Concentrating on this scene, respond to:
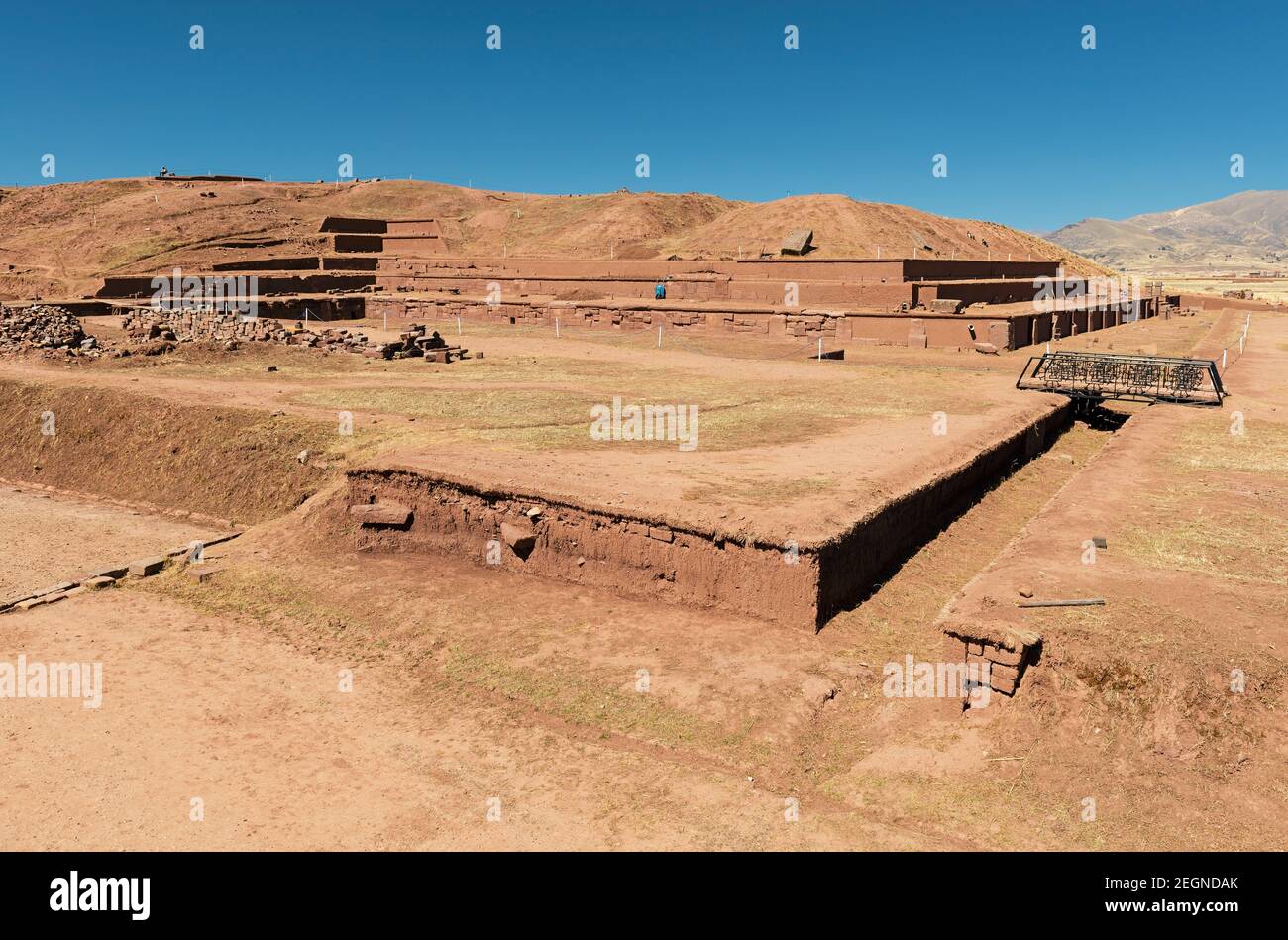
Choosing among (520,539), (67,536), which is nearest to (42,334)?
(67,536)

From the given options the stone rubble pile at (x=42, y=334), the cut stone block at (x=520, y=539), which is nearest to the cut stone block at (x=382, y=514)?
the cut stone block at (x=520, y=539)

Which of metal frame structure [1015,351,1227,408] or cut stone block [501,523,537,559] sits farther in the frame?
metal frame structure [1015,351,1227,408]

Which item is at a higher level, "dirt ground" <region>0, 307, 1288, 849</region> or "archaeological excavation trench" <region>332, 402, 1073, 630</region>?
"archaeological excavation trench" <region>332, 402, 1073, 630</region>

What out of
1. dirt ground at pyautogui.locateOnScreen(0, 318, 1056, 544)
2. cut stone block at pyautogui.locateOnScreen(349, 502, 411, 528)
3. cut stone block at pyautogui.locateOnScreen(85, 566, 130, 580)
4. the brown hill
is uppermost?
the brown hill

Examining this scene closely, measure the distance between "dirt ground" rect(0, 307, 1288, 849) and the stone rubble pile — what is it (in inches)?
542

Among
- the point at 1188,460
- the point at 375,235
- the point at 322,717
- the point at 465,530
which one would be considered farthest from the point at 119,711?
the point at 375,235

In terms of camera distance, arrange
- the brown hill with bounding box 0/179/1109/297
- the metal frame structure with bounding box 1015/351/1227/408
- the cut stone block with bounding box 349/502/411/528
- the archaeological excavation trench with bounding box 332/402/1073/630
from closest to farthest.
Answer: the archaeological excavation trench with bounding box 332/402/1073/630
the cut stone block with bounding box 349/502/411/528
the metal frame structure with bounding box 1015/351/1227/408
the brown hill with bounding box 0/179/1109/297

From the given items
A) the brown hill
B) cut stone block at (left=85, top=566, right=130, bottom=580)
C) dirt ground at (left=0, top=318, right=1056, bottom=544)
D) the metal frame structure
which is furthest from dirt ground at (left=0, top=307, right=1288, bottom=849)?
the brown hill

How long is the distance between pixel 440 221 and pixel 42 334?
3301 centimetres

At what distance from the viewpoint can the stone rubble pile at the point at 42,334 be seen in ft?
67.1

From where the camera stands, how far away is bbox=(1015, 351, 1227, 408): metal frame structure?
609 inches

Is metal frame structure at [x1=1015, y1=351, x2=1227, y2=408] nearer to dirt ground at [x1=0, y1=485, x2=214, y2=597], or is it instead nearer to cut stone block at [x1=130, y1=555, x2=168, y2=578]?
cut stone block at [x1=130, y1=555, x2=168, y2=578]

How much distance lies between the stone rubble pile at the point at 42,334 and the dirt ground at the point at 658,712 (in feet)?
45.1
